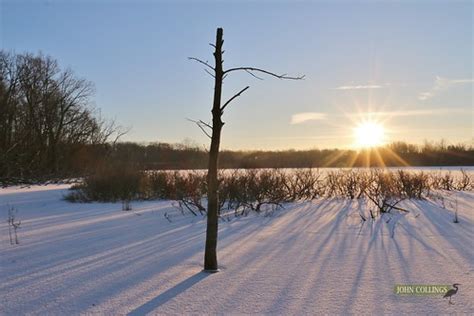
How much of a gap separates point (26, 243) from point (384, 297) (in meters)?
6.23

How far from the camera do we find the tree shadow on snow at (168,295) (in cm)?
376

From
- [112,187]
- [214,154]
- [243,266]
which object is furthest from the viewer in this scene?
[112,187]

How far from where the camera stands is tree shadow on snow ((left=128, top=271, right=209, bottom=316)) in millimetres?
3764

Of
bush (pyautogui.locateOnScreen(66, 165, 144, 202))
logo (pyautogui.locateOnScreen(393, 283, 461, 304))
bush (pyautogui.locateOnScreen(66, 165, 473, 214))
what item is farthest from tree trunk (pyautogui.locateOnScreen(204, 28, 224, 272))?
bush (pyautogui.locateOnScreen(66, 165, 144, 202))

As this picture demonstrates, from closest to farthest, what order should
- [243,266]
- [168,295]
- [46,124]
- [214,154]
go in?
1. [168,295]
2. [214,154]
3. [243,266]
4. [46,124]

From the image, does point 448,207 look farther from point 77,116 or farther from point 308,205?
point 77,116

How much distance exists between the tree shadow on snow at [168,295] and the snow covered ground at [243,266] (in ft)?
0.04

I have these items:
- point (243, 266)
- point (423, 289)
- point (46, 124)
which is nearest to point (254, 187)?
point (243, 266)

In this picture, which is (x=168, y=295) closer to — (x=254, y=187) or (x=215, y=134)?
(x=215, y=134)

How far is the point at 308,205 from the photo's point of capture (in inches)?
454

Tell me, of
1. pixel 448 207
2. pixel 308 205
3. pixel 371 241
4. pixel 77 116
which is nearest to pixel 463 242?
pixel 371 241

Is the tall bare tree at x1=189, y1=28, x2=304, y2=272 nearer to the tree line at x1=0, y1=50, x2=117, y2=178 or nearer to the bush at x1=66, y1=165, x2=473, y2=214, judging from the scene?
the bush at x1=66, y1=165, x2=473, y2=214

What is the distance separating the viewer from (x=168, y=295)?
416cm

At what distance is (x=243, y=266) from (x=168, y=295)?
54.4 inches
